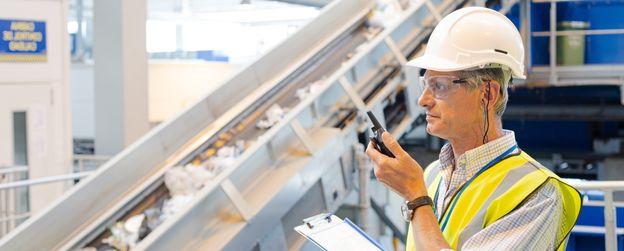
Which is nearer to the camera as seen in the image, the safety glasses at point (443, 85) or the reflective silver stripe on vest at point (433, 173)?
the safety glasses at point (443, 85)

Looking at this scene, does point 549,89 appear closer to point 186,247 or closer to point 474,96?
point 186,247

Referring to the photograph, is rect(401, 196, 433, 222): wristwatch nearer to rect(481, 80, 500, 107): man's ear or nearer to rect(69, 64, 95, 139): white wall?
rect(481, 80, 500, 107): man's ear

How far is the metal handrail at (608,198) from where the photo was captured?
3338 millimetres

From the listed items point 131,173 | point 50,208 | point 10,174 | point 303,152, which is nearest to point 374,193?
A: point 303,152

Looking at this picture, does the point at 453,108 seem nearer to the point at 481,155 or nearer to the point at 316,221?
the point at 481,155

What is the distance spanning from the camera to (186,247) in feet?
11.9

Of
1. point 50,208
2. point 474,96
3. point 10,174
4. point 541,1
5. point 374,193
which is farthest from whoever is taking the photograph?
point 541,1

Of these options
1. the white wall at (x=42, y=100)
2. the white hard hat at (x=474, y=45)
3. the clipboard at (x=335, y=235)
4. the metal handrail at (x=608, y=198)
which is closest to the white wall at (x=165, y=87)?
the white wall at (x=42, y=100)

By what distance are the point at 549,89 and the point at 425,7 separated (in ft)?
14.2

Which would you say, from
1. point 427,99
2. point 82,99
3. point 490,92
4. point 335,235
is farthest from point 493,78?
point 82,99

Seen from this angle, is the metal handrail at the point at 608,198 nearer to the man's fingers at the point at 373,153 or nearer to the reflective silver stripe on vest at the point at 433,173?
the reflective silver stripe on vest at the point at 433,173

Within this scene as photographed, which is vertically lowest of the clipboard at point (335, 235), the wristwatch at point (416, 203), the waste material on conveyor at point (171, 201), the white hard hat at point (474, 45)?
the waste material on conveyor at point (171, 201)

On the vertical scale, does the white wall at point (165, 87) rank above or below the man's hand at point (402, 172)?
below

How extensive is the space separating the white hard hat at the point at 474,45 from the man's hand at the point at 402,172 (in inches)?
8.6
